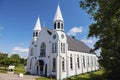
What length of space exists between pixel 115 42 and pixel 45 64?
20.1 meters

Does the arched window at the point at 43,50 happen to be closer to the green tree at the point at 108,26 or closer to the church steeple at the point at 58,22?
the church steeple at the point at 58,22

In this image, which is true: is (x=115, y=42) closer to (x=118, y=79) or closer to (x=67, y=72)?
(x=118, y=79)

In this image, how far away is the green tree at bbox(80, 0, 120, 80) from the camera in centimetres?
1216

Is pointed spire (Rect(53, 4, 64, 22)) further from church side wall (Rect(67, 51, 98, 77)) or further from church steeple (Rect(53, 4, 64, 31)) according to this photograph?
church side wall (Rect(67, 51, 98, 77))

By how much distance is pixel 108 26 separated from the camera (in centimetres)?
1349

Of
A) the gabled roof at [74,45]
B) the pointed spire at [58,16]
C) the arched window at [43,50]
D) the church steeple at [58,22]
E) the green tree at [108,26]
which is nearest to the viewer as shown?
the green tree at [108,26]

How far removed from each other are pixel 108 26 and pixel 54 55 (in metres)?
18.2

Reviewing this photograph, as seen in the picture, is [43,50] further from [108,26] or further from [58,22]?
[108,26]

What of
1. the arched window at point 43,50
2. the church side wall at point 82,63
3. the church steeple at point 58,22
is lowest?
the church side wall at point 82,63

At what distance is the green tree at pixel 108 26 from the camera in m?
12.2

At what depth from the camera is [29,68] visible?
37.4 metres

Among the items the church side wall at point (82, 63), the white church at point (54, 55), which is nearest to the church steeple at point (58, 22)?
the white church at point (54, 55)

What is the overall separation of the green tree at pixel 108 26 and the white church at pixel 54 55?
1151 centimetres

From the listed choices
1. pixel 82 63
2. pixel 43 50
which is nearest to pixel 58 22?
pixel 43 50
